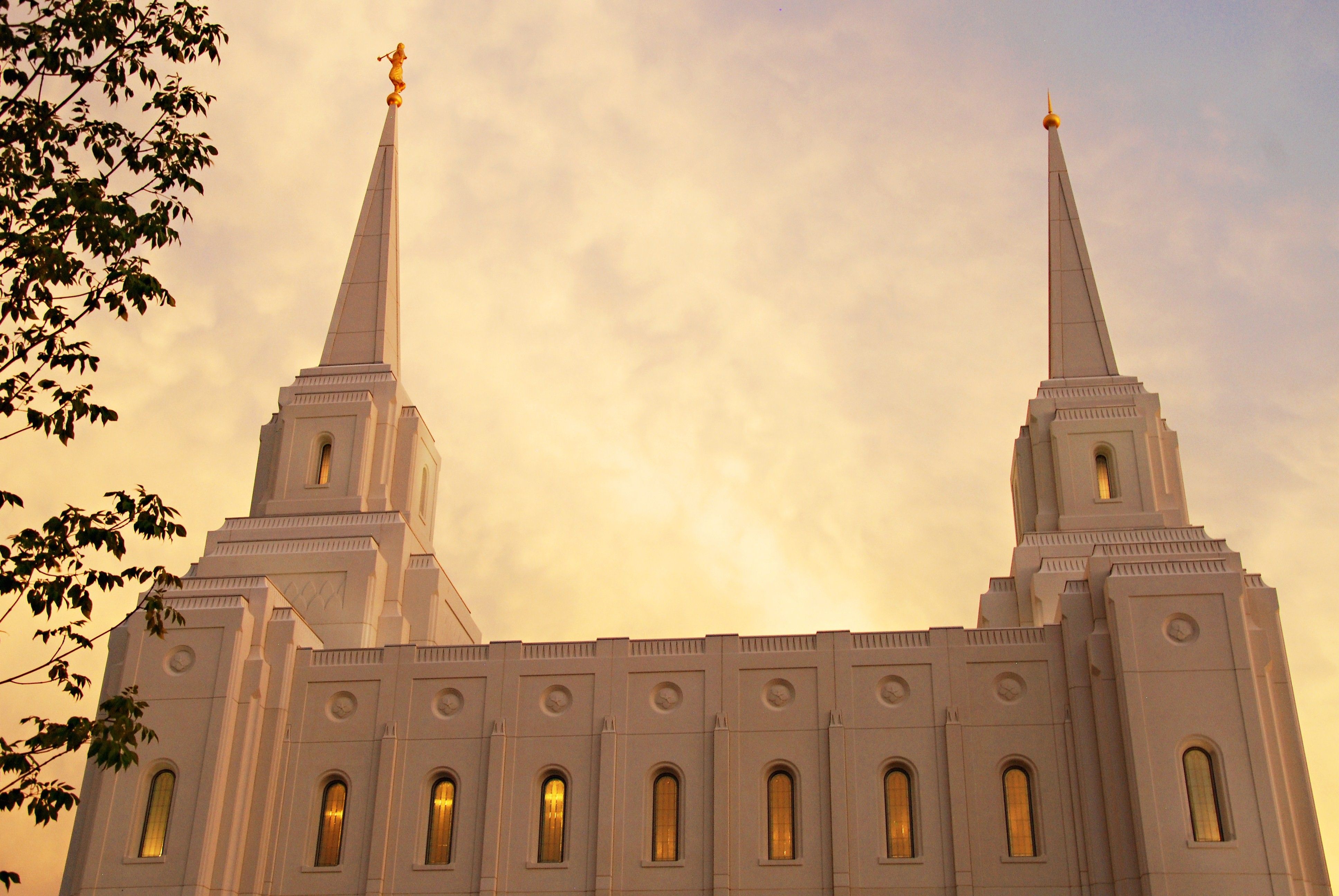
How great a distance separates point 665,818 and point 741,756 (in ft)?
8.59

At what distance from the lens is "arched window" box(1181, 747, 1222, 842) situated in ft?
104

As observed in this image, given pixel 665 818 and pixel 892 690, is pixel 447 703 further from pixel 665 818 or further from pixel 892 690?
pixel 892 690

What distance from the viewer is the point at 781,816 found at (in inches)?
1401

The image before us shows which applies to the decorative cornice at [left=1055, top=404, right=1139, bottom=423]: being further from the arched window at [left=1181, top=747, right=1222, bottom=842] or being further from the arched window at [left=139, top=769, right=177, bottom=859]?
the arched window at [left=139, top=769, right=177, bottom=859]

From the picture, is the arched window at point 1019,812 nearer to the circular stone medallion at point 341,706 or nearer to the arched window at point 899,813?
the arched window at point 899,813

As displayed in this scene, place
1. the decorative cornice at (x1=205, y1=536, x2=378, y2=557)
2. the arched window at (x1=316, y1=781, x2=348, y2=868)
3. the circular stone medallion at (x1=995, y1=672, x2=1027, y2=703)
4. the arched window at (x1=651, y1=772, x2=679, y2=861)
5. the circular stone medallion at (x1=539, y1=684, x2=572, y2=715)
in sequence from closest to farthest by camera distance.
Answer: the arched window at (x1=651, y1=772, x2=679, y2=861) < the circular stone medallion at (x1=995, y1=672, x2=1027, y2=703) < the arched window at (x1=316, y1=781, x2=348, y2=868) < the circular stone medallion at (x1=539, y1=684, x2=572, y2=715) < the decorative cornice at (x1=205, y1=536, x2=378, y2=557)

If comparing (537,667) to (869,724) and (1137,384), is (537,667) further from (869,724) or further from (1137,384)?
(1137,384)

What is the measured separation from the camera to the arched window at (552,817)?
3575 cm

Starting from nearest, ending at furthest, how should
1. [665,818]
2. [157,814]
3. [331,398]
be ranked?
1. [157,814]
2. [665,818]
3. [331,398]

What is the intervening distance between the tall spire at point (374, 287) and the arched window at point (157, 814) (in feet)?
57.0

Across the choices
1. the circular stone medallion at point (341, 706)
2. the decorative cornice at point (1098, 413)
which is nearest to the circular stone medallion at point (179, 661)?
the circular stone medallion at point (341, 706)

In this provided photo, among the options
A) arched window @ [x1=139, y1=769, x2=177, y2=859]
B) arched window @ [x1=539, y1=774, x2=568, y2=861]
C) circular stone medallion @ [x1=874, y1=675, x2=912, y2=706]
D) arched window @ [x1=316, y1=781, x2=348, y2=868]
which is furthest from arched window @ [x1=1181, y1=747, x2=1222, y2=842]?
arched window @ [x1=139, y1=769, x2=177, y2=859]

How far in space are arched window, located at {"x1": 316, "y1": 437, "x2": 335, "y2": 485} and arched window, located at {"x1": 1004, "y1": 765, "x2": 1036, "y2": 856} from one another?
24.0 metres

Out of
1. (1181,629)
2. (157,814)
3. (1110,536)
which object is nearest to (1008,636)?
(1181,629)
